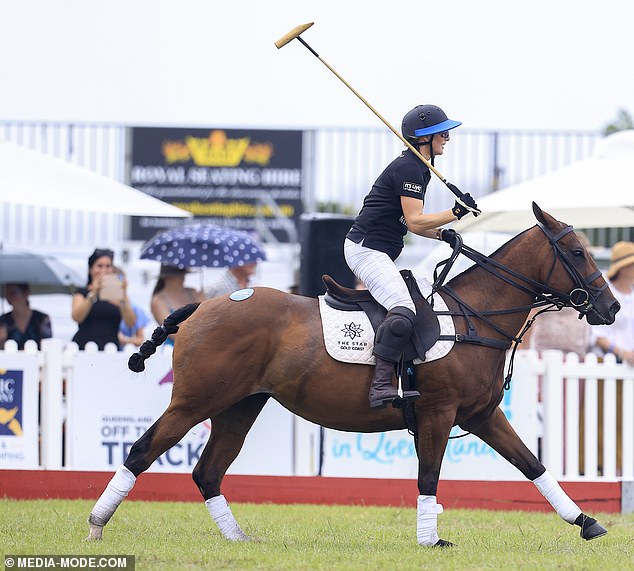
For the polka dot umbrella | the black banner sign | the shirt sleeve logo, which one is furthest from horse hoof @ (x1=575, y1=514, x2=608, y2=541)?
the black banner sign

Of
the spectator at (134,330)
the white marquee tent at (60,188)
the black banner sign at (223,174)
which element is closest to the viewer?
the white marquee tent at (60,188)

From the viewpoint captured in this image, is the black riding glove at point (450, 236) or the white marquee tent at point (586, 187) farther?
the white marquee tent at point (586, 187)

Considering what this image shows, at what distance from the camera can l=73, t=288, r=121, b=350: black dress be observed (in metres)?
11.5

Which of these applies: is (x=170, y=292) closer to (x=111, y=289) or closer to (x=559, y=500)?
(x=111, y=289)

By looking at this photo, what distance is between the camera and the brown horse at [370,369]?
765 cm

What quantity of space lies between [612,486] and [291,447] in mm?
2861

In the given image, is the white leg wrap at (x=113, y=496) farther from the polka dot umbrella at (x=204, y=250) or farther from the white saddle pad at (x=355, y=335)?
the polka dot umbrella at (x=204, y=250)

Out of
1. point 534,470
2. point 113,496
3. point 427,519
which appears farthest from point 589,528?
point 113,496

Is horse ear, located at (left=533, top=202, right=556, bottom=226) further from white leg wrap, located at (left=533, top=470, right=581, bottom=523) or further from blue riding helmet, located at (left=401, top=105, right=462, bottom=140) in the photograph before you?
white leg wrap, located at (left=533, top=470, right=581, bottom=523)

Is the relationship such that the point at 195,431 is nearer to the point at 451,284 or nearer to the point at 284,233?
the point at 451,284

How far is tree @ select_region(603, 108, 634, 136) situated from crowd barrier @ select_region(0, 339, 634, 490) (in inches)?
791

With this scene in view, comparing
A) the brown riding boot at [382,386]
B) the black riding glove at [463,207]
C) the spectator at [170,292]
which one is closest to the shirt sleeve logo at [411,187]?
the black riding glove at [463,207]

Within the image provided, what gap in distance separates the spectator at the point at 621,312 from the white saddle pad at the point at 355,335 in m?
3.77

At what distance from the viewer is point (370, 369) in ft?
25.4
